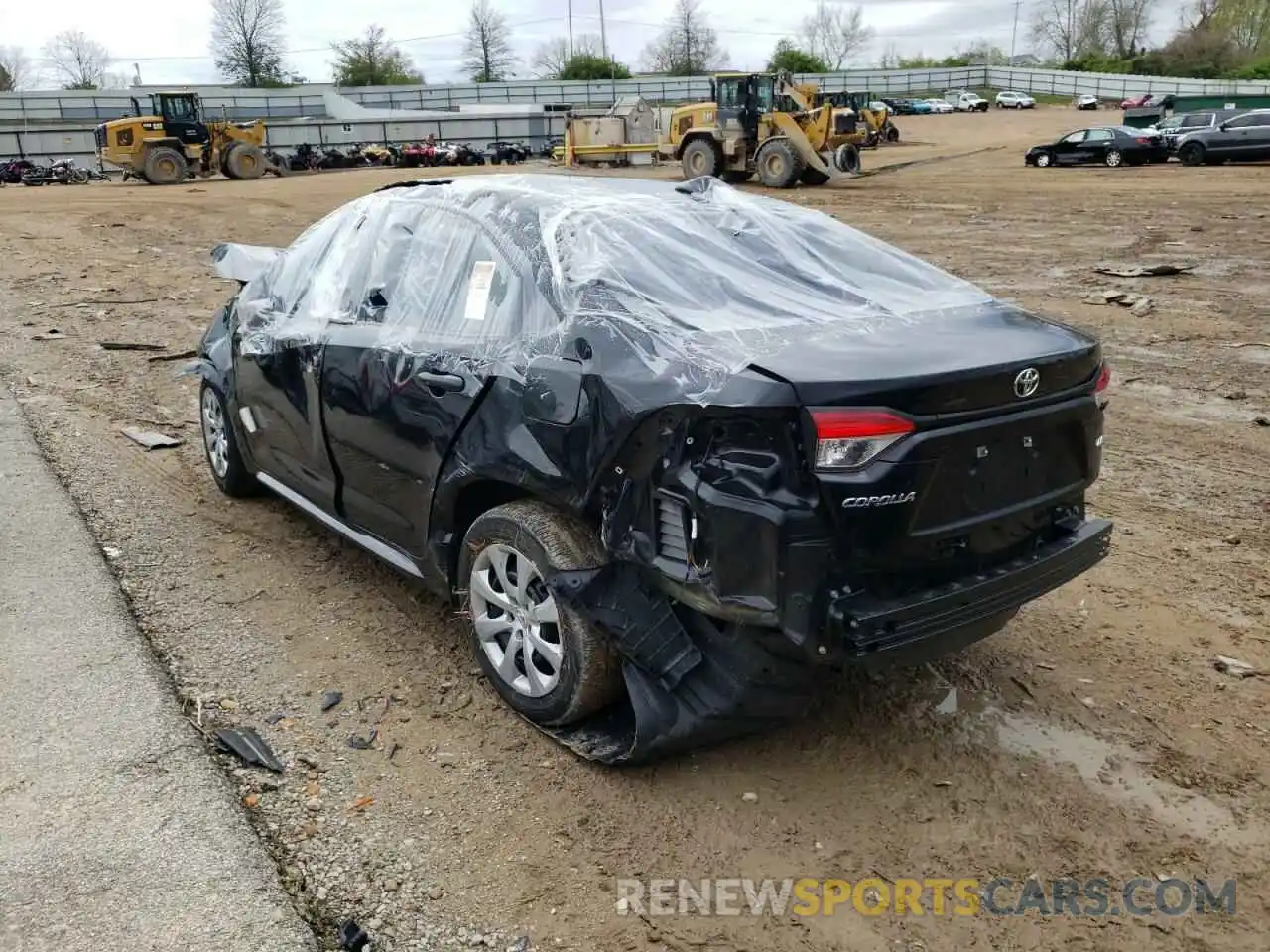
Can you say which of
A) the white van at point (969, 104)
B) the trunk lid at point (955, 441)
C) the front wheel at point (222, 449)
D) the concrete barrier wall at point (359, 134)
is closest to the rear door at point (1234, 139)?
the trunk lid at point (955, 441)

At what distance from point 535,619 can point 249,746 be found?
3.35 ft

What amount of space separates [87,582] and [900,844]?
3.66m

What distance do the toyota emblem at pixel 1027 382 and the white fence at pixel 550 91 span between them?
2488 inches

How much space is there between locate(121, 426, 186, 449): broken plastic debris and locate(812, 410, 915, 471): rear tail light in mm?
5458

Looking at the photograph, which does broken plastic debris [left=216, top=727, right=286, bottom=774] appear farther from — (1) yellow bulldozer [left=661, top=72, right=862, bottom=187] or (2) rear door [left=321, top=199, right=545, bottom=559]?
(1) yellow bulldozer [left=661, top=72, right=862, bottom=187]

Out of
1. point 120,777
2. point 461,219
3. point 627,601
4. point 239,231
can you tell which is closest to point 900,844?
point 627,601

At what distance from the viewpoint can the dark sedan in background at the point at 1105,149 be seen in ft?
89.4

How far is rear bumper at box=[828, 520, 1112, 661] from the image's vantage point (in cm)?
268

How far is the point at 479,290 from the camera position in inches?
142

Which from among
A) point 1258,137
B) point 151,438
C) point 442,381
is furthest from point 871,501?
point 1258,137

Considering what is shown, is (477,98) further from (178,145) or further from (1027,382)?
(1027,382)

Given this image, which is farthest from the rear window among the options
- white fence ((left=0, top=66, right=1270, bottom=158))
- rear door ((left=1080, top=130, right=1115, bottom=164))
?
white fence ((left=0, top=66, right=1270, bottom=158))

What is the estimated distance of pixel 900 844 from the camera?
2.91 m

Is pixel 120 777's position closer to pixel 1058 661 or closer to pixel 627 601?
pixel 627 601
